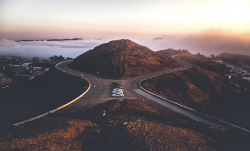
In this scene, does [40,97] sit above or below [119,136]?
below

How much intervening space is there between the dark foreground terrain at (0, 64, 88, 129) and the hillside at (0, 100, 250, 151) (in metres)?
10.5

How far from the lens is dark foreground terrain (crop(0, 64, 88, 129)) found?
2565cm

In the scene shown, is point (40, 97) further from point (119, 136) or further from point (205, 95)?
point (205, 95)

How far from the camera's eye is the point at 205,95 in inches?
1654

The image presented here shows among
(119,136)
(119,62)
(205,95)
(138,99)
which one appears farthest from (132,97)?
(119,62)

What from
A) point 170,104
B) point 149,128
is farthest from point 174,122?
point 170,104

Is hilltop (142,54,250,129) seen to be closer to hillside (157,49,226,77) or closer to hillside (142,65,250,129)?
hillside (142,65,250,129)

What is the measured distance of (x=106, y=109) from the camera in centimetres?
2164

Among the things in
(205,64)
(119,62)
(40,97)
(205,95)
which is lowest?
(205,95)

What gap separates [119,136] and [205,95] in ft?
123

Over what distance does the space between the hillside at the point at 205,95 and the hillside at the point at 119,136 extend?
17097 mm

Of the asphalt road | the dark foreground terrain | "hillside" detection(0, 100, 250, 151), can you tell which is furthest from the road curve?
"hillside" detection(0, 100, 250, 151)

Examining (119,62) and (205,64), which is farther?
(205,64)

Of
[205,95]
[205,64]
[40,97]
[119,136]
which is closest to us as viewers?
[119,136]
